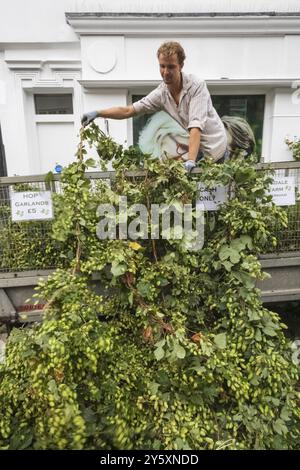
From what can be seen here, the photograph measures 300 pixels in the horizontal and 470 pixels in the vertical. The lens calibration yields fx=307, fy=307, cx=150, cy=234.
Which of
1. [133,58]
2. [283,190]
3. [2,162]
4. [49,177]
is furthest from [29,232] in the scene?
[133,58]

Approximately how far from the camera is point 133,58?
4227 mm

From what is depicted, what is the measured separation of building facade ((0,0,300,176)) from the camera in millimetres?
4121

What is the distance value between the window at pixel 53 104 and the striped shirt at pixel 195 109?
2487mm

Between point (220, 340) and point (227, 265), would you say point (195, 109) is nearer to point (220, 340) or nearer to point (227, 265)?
point (227, 265)

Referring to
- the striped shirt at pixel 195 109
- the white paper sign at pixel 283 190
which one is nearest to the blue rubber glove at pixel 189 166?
the striped shirt at pixel 195 109

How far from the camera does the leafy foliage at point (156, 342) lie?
1.63 m

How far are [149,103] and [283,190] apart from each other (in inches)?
54.6

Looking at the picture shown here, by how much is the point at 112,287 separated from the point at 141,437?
910 mm

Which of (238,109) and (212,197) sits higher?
(238,109)

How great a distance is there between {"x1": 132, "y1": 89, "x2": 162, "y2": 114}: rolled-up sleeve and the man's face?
0.65ft

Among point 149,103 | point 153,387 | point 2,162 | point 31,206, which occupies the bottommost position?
point 153,387

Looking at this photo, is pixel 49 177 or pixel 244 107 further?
pixel 244 107

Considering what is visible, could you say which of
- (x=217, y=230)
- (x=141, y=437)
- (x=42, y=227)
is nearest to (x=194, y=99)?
(x=217, y=230)
